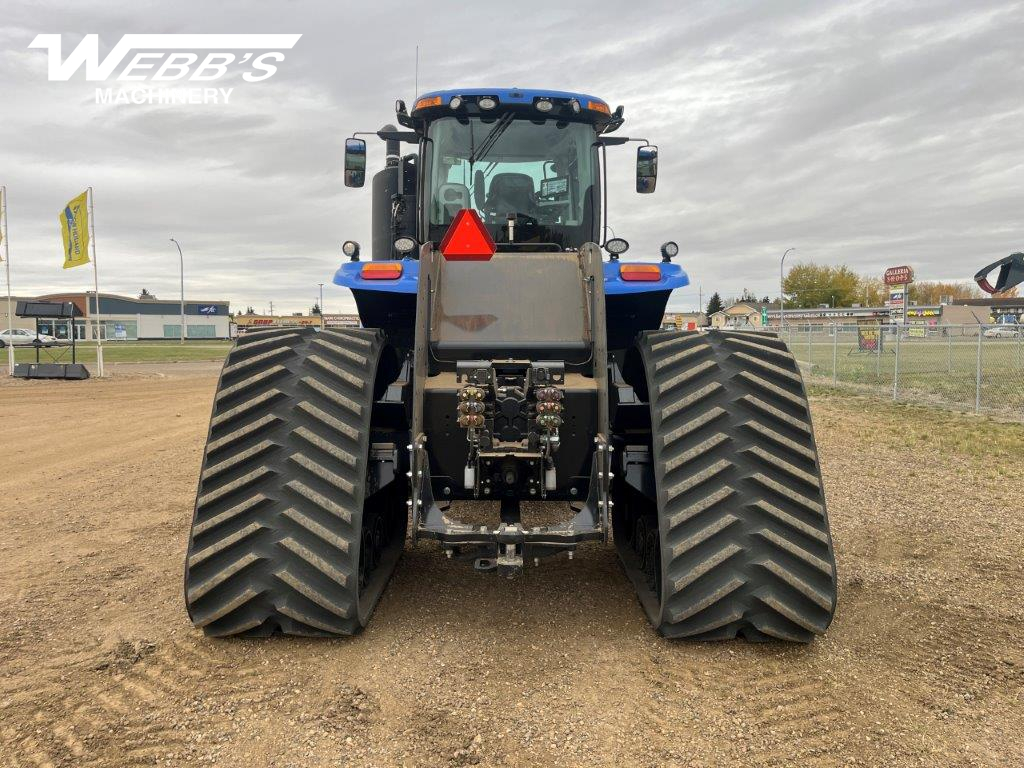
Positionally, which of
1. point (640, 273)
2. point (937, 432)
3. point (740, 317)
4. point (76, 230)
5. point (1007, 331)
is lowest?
point (937, 432)

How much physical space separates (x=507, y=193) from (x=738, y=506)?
2.91 meters

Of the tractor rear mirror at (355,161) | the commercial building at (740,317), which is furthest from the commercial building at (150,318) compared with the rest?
the tractor rear mirror at (355,161)

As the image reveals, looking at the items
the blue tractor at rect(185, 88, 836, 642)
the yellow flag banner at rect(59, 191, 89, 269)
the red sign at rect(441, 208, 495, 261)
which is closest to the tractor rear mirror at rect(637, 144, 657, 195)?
the blue tractor at rect(185, 88, 836, 642)

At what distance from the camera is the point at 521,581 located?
4684 millimetres

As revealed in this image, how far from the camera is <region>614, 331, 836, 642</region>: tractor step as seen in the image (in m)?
3.39

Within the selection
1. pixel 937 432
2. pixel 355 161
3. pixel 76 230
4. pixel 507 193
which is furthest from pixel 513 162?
pixel 76 230

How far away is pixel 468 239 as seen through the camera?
3.95m

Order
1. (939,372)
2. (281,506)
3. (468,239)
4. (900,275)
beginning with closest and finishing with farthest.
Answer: (281,506) < (468,239) < (939,372) < (900,275)

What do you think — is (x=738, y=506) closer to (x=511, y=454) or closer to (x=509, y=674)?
(x=511, y=454)

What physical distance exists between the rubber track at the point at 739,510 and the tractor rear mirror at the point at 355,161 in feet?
11.2

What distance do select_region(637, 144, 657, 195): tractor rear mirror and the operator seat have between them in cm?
138

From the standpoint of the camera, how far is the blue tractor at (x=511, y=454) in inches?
135

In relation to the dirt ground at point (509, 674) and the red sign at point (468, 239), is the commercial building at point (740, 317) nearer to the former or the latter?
the dirt ground at point (509, 674)

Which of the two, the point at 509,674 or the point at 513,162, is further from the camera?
the point at 513,162
